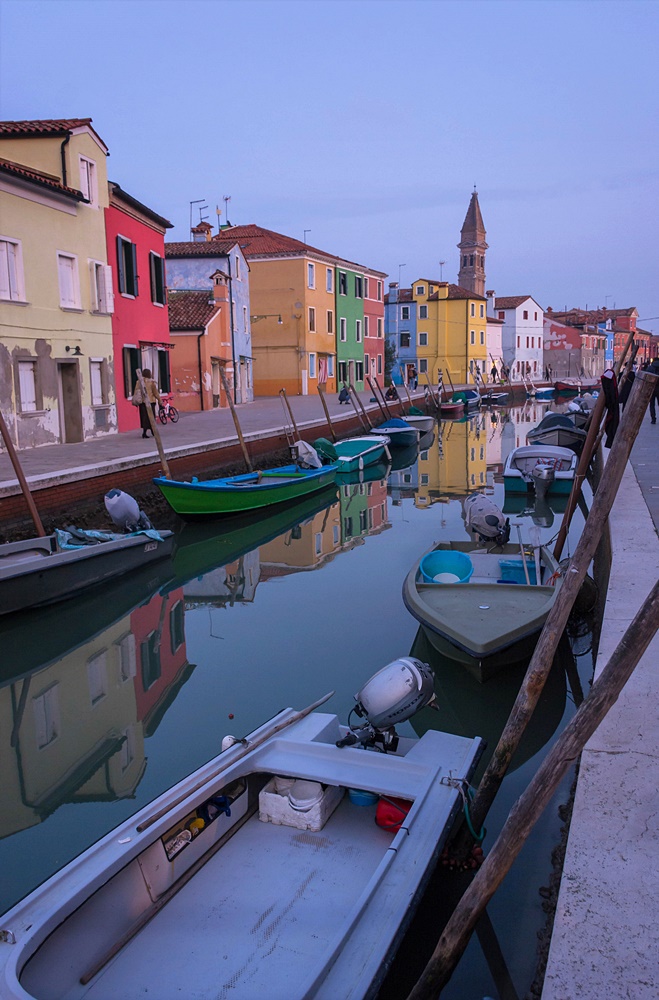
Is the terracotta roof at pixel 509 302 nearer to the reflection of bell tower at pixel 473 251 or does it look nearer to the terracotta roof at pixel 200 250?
the reflection of bell tower at pixel 473 251

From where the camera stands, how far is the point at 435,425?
→ 35625 mm

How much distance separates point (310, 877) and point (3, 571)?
19.7 feet

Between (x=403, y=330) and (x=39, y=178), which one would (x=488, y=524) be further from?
(x=403, y=330)

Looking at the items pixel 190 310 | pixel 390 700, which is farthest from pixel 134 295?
pixel 390 700

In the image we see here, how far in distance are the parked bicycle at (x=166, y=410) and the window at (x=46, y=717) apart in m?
15.2

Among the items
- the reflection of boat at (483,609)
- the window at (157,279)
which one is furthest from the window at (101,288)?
the reflection of boat at (483,609)

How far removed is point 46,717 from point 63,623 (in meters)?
2.41

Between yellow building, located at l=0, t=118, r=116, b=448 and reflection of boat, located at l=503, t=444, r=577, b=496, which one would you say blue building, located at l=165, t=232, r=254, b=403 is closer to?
yellow building, located at l=0, t=118, r=116, b=448

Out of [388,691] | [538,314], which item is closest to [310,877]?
[388,691]

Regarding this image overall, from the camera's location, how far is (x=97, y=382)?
61.9 feet

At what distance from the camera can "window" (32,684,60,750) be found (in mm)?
6438

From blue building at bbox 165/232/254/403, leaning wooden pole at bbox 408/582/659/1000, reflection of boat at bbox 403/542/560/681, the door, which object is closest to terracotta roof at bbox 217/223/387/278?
blue building at bbox 165/232/254/403

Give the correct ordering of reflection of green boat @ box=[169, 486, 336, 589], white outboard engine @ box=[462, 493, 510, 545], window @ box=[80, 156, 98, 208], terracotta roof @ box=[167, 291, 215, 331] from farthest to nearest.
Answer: terracotta roof @ box=[167, 291, 215, 331], window @ box=[80, 156, 98, 208], reflection of green boat @ box=[169, 486, 336, 589], white outboard engine @ box=[462, 493, 510, 545]

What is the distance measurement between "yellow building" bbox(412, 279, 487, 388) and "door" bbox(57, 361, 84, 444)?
39019mm
